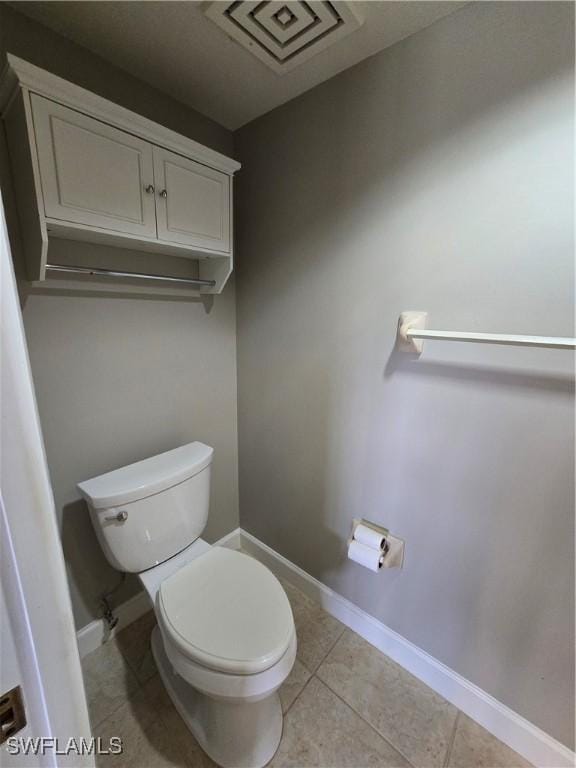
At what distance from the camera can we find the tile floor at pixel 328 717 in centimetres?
109

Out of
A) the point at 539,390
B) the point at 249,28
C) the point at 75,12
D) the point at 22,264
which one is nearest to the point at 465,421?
the point at 539,390

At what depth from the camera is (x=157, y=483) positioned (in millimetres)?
1227

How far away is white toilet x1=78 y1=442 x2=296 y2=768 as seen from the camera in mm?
963

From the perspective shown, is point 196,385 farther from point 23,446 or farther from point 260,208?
point 23,446

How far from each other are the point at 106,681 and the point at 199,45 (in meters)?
2.27

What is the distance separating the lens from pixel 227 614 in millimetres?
1074

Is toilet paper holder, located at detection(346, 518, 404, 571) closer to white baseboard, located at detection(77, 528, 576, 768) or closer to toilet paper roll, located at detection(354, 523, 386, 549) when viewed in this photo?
toilet paper roll, located at detection(354, 523, 386, 549)

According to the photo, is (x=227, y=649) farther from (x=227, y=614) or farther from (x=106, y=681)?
(x=106, y=681)

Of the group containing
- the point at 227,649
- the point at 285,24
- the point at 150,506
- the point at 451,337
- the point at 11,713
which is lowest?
the point at 227,649

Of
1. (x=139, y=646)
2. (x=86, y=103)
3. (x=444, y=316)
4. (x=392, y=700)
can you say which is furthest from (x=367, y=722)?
(x=86, y=103)

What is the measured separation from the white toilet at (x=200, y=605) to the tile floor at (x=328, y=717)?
6cm

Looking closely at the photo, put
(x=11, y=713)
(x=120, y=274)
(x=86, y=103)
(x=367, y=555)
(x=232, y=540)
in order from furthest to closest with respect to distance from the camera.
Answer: (x=232, y=540) < (x=367, y=555) < (x=120, y=274) < (x=86, y=103) < (x=11, y=713)

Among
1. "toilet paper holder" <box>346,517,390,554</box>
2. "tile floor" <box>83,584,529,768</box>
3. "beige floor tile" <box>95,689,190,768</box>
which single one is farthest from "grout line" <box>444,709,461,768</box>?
"beige floor tile" <box>95,689,190,768</box>

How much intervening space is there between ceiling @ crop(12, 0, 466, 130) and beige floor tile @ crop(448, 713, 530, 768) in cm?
226
